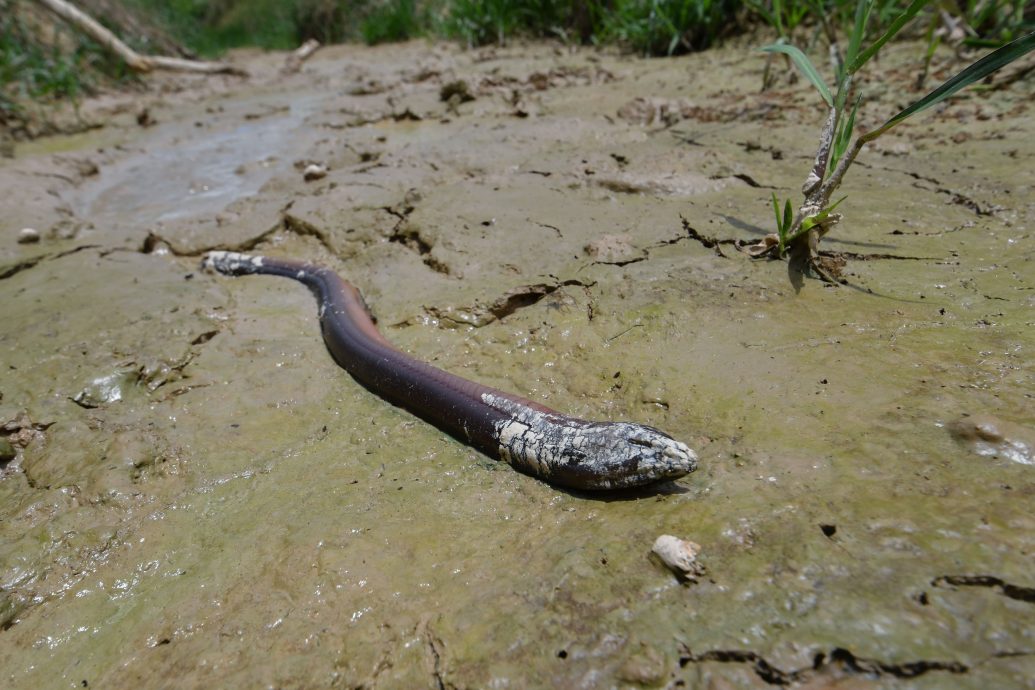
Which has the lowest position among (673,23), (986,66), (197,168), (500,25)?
(197,168)

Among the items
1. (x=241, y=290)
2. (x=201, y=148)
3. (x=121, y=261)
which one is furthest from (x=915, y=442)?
(x=201, y=148)

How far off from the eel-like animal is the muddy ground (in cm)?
10

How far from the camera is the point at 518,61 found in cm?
878

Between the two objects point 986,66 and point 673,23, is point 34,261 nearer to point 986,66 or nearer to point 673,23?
point 986,66

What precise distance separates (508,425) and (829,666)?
1.41m

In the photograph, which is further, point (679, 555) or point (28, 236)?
point (28, 236)

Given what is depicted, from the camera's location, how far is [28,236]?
16.0 ft

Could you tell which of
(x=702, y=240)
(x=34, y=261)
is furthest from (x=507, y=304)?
(x=34, y=261)

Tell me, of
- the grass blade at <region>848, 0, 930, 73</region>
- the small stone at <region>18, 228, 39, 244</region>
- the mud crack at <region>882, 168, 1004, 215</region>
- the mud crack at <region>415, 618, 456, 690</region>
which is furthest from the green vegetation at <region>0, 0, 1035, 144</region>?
the mud crack at <region>415, 618, 456, 690</region>

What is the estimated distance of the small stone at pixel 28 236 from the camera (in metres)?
4.87

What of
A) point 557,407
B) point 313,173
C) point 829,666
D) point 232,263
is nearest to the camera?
point 829,666

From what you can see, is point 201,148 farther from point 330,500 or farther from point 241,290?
point 330,500

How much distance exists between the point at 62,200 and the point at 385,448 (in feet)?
17.4

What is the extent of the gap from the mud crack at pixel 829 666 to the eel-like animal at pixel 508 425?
70cm
